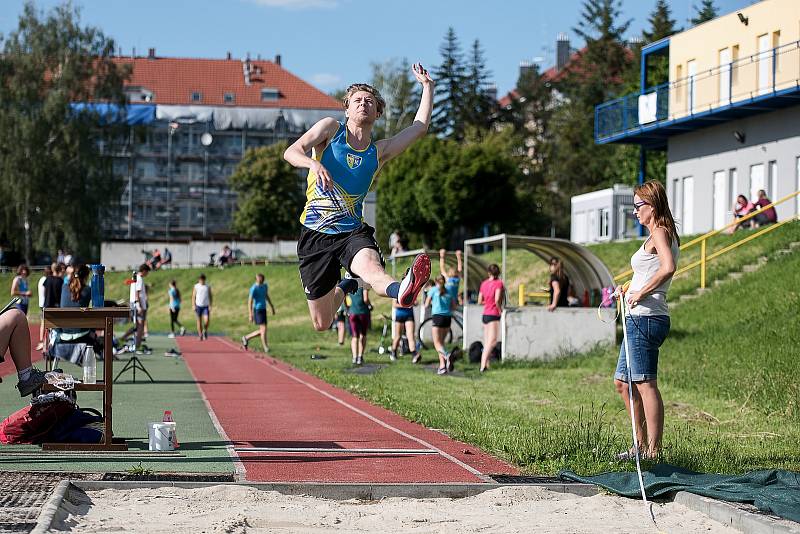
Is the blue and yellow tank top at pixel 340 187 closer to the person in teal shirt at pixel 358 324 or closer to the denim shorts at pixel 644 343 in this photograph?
the denim shorts at pixel 644 343

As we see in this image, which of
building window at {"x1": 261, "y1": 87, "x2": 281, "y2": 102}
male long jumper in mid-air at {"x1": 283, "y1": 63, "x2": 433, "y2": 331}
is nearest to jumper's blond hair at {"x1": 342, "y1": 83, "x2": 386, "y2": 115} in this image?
male long jumper in mid-air at {"x1": 283, "y1": 63, "x2": 433, "y2": 331}

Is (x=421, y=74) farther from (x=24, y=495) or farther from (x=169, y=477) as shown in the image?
(x=24, y=495)

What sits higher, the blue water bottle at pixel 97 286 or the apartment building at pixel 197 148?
the apartment building at pixel 197 148

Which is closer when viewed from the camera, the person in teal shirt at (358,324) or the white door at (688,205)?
the person in teal shirt at (358,324)

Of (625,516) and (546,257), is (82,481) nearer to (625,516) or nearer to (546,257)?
(625,516)

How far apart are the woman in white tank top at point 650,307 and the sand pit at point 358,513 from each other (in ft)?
5.40

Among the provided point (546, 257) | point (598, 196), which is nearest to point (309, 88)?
point (598, 196)

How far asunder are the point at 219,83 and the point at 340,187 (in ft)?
334

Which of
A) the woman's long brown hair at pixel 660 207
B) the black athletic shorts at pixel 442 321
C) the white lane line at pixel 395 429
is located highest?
the woman's long brown hair at pixel 660 207

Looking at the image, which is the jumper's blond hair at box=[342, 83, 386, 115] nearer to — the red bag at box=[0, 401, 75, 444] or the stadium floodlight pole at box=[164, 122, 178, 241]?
the red bag at box=[0, 401, 75, 444]

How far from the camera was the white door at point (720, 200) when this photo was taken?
39844mm

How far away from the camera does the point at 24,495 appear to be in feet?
23.4

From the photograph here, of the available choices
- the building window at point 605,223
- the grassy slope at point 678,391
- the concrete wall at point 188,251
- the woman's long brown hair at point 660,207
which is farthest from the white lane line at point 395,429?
the concrete wall at point 188,251

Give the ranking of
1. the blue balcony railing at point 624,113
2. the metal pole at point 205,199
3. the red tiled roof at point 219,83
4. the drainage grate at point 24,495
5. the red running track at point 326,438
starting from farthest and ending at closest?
the red tiled roof at point 219,83 < the metal pole at point 205,199 < the blue balcony railing at point 624,113 < the red running track at point 326,438 < the drainage grate at point 24,495
